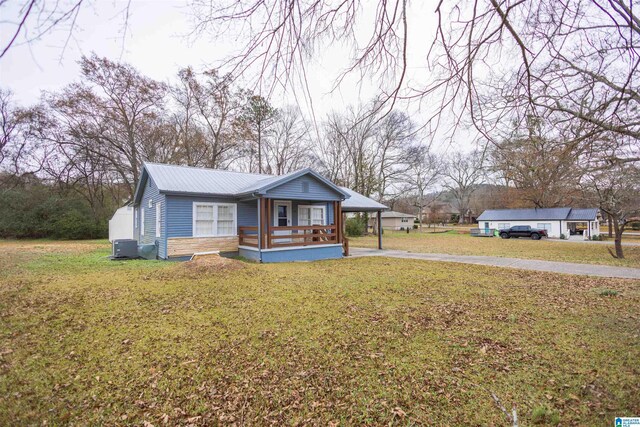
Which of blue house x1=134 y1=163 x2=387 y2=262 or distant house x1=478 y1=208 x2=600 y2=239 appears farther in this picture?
distant house x1=478 y1=208 x2=600 y2=239

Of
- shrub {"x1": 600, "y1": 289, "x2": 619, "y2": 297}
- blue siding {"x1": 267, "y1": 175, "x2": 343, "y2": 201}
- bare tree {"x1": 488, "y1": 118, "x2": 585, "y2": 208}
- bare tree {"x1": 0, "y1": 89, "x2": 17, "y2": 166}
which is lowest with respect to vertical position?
shrub {"x1": 600, "y1": 289, "x2": 619, "y2": 297}

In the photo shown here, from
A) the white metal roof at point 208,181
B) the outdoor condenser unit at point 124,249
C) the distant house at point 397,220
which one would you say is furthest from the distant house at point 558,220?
the outdoor condenser unit at point 124,249

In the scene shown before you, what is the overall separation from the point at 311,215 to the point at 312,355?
12.2 metres

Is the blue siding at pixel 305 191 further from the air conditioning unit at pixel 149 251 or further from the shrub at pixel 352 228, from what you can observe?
the shrub at pixel 352 228

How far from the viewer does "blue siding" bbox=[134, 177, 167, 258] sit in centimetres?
1191

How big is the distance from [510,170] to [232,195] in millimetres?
10941

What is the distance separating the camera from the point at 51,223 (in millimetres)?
23078

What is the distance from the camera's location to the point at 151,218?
531 inches

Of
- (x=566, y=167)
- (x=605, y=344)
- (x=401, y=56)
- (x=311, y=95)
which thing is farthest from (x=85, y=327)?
(x=566, y=167)

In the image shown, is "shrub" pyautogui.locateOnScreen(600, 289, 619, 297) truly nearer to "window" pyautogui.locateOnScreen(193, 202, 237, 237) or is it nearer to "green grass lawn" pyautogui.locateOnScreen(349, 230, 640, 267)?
"green grass lawn" pyautogui.locateOnScreen(349, 230, 640, 267)

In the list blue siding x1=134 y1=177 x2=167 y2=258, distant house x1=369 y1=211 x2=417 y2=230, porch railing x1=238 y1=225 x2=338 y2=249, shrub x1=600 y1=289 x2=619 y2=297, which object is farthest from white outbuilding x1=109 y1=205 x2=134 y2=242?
distant house x1=369 y1=211 x2=417 y2=230

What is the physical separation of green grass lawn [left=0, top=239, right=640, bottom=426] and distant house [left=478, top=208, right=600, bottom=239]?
29321 mm

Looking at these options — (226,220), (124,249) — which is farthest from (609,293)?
(124,249)

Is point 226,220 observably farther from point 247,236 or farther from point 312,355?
point 312,355
